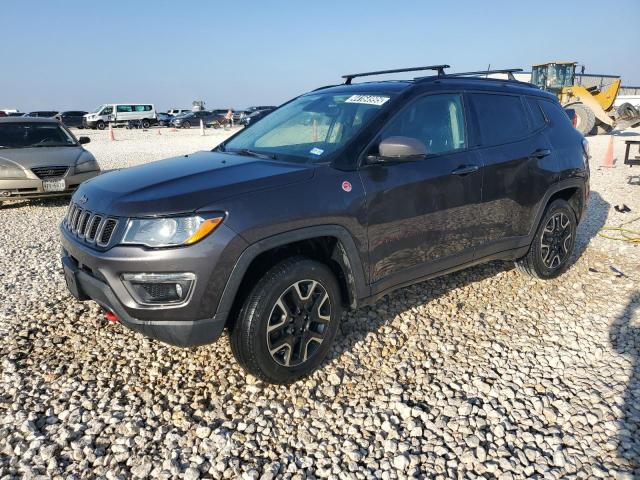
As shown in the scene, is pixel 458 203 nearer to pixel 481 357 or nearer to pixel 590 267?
pixel 481 357

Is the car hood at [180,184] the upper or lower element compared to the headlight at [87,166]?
upper

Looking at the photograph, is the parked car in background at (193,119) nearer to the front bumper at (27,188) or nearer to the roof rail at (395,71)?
the front bumper at (27,188)

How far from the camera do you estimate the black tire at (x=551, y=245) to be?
4465mm

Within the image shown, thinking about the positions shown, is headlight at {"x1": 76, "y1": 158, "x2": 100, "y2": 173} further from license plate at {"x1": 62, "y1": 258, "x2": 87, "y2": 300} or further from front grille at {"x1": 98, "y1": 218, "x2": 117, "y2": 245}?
front grille at {"x1": 98, "y1": 218, "x2": 117, "y2": 245}

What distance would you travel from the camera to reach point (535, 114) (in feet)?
14.5

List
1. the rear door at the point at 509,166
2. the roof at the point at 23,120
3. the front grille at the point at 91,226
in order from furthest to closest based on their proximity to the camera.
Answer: the roof at the point at 23,120, the rear door at the point at 509,166, the front grille at the point at 91,226

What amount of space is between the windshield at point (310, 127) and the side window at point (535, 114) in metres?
1.73

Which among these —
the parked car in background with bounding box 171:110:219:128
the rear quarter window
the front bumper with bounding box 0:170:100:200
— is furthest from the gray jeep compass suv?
the parked car in background with bounding box 171:110:219:128

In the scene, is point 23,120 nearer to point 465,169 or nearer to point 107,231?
point 107,231

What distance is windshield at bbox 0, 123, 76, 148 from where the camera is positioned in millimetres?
8266

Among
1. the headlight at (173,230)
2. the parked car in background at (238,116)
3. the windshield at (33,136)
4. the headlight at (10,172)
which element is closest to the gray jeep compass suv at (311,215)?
the headlight at (173,230)

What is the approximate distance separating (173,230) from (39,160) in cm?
668

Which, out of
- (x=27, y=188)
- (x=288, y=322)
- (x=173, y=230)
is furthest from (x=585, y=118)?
(x=173, y=230)

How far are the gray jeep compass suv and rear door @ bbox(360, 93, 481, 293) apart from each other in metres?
0.01
